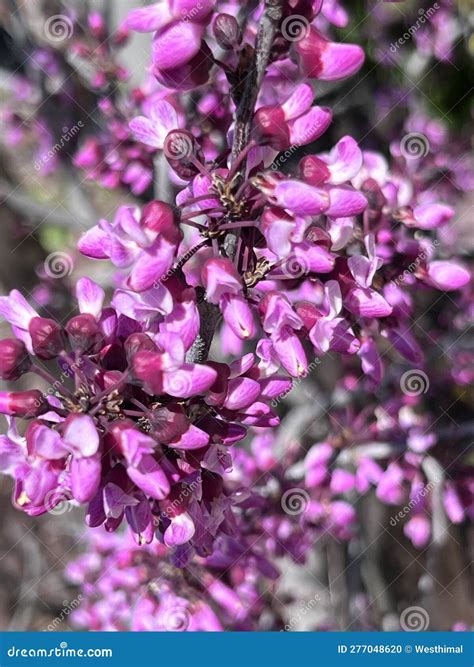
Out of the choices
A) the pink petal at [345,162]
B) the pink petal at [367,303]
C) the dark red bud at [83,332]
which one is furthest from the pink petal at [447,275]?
the dark red bud at [83,332]

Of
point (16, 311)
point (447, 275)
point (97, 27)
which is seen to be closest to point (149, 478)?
point (16, 311)

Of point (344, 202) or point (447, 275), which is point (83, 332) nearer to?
point (344, 202)

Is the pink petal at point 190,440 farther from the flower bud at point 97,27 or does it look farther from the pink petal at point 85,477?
the flower bud at point 97,27

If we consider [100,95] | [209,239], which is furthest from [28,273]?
[209,239]

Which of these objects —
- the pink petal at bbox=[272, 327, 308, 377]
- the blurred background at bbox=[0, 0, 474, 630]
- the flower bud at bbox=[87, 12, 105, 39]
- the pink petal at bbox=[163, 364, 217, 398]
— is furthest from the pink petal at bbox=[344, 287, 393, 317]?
the flower bud at bbox=[87, 12, 105, 39]

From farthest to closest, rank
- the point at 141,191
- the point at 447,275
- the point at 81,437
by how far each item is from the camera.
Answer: the point at 141,191
the point at 447,275
the point at 81,437
